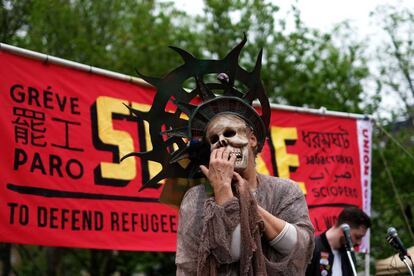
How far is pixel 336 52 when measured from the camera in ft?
55.3

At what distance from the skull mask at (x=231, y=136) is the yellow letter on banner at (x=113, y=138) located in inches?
124

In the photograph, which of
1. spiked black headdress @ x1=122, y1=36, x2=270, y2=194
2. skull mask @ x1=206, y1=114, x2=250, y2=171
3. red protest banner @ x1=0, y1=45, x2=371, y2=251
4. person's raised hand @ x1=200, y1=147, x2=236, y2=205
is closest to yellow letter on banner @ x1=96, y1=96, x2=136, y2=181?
red protest banner @ x1=0, y1=45, x2=371, y2=251

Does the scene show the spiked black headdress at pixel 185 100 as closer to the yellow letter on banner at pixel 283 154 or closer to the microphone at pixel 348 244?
the microphone at pixel 348 244

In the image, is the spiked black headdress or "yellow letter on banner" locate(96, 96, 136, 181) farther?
"yellow letter on banner" locate(96, 96, 136, 181)

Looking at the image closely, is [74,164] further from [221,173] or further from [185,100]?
[221,173]

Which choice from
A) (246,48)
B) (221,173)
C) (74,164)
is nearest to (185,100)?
(221,173)

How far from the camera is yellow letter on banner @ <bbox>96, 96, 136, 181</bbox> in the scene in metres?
6.32

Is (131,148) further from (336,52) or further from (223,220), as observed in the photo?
(336,52)

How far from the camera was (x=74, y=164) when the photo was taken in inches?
239

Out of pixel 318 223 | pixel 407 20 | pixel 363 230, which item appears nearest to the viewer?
pixel 363 230

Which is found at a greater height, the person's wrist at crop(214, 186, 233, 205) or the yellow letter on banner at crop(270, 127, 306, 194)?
the yellow letter on banner at crop(270, 127, 306, 194)

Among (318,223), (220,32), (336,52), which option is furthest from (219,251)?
(336,52)

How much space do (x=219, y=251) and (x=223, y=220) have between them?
13 centimetres

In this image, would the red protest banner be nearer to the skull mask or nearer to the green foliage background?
the skull mask
